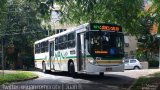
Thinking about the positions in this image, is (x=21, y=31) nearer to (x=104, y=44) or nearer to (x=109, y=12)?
(x=109, y=12)

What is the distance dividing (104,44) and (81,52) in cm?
176

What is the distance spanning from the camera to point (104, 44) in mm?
22266

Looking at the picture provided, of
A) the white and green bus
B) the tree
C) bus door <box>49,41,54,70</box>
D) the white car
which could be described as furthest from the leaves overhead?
the tree

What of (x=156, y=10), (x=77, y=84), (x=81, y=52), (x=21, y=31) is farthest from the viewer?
(x=21, y=31)

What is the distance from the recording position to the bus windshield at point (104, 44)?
2222cm

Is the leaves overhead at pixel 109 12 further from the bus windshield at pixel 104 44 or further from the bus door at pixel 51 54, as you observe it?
the bus door at pixel 51 54

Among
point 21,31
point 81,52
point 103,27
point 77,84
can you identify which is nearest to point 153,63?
point 21,31

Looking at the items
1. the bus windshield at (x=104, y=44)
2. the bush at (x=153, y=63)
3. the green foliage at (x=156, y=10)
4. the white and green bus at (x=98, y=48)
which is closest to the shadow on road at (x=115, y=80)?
the white and green bus at (x=98, y=48)

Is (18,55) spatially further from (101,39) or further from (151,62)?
(101,39)

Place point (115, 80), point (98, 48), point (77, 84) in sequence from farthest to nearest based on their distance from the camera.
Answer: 1. point (115, 80)
2. point (98, 48)
3. point (77, 84)

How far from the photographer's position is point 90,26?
22.3 meters

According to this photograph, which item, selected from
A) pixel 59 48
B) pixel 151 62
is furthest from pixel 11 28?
pixel 59 48

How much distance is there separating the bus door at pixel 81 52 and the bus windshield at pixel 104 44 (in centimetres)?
79

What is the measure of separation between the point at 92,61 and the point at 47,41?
11.1 meters
